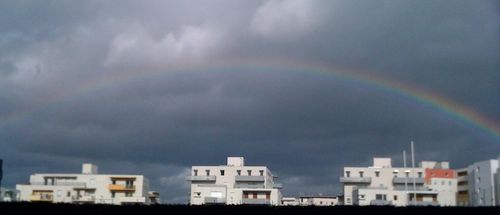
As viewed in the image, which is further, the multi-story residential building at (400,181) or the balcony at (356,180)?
the balcony at (356,180)

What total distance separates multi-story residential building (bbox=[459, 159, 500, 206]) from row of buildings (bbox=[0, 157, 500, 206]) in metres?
0.09

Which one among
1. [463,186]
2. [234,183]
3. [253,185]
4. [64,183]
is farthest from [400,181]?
[64,183]

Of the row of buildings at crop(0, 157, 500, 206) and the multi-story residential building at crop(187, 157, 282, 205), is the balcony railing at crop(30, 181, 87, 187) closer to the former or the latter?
the row of buildings at crop(0, 157, 500, 206)

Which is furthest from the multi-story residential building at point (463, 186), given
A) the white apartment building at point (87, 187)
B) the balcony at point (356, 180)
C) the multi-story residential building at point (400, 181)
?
the white apartment building at point (87, 187)

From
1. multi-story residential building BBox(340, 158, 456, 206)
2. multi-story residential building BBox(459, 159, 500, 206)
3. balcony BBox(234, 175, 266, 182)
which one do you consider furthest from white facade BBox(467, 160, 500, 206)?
balcony BBox(234, 175, 266, 182)

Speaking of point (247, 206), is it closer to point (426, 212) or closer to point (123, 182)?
point (426, 212)

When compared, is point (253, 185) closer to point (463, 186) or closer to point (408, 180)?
point (408, 180)

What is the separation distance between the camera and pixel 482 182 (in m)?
96.6

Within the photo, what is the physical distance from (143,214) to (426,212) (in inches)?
657

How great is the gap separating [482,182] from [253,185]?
3772 centimetres

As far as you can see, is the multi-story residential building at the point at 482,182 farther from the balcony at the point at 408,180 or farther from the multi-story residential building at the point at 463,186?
the balcony at the point at 408,180

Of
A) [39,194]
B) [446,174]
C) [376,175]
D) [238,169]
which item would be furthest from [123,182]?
[446,174]

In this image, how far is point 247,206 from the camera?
35.8 m

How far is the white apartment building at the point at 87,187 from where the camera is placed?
105m
